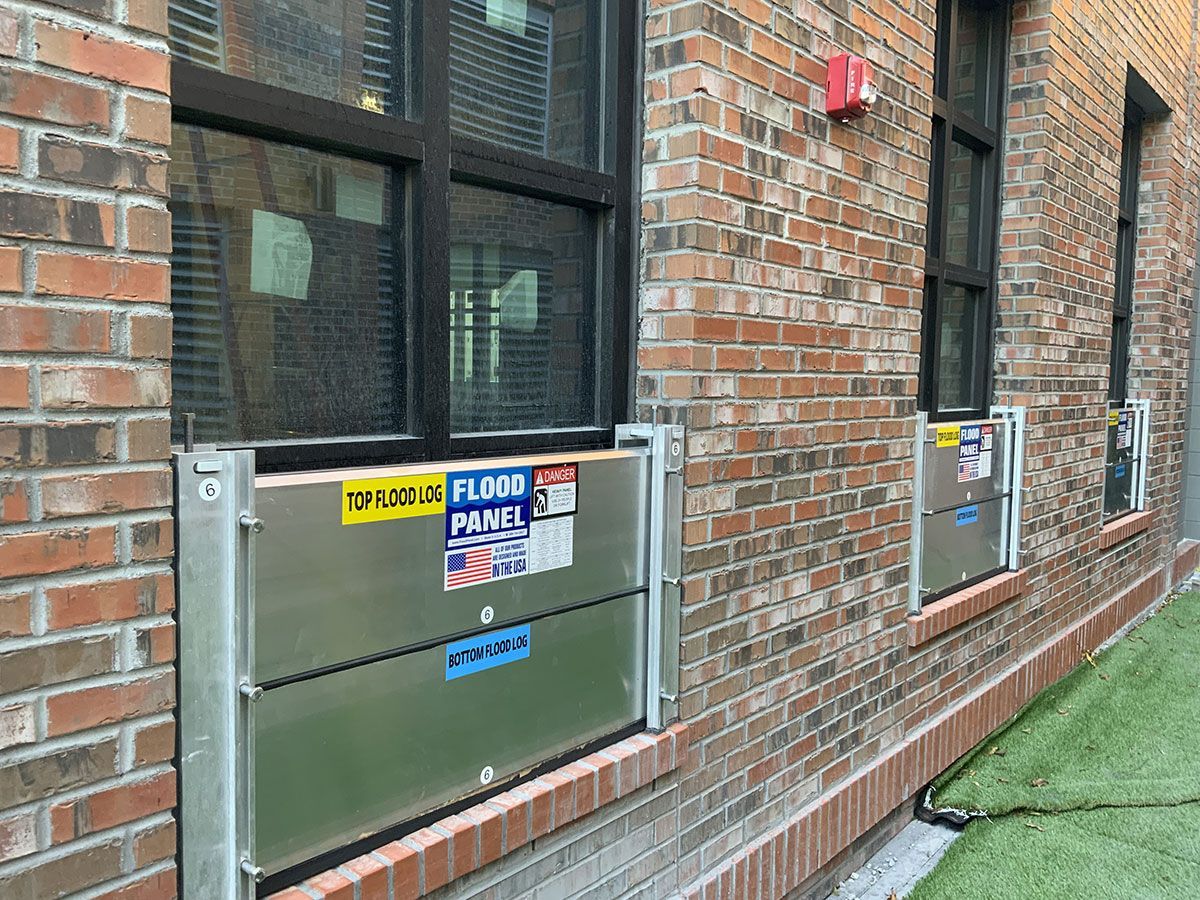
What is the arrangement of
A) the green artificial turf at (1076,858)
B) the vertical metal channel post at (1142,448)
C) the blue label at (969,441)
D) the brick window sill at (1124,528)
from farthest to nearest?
1. the vertical metal channel post at (1142,448)
2. the brick window sill at (1124,528)
3. the blue label at (969,441)
4. the green artificial turf at (1076,858)

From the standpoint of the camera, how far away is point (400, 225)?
2.21 meters

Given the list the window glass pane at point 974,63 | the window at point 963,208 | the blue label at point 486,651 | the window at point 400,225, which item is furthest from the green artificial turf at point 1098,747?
the window glass pane at point 974,63

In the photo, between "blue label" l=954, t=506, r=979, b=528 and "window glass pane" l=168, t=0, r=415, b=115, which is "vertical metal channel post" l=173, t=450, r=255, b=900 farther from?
"blue label" l=954, t=506, r=979, b=528

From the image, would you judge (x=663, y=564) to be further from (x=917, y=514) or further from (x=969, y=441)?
(x=969, y=441)

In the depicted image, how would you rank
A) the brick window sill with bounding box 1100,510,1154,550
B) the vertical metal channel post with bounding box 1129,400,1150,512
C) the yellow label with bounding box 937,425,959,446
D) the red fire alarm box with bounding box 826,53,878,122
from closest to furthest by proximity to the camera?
the red fire alarm box with bounding box 826,53,878,122 < the yellow label with bounding box 937,425,959,446 < the brick window sill with bounding box 1100,510,1154,550 < the vertical metal channel post with bounding box 1129,400,1150,512

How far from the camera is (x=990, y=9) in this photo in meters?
4.77

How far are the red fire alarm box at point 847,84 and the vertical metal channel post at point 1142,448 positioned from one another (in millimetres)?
5076

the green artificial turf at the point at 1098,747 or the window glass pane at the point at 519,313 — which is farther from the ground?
the window glass pane at the point at 519,313

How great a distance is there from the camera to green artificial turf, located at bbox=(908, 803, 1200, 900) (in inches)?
138

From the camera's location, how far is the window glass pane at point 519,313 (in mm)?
2387

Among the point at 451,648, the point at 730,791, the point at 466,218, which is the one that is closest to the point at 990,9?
the point at 466,218

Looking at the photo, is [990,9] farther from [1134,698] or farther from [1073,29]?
[1134,698]

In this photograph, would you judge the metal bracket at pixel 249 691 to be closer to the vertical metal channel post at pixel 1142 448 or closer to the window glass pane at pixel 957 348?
the window glass pane at pixel 957 348

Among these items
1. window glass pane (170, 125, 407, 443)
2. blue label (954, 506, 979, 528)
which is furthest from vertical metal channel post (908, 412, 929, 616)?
window glass pane (170, 125, 407, 443)
